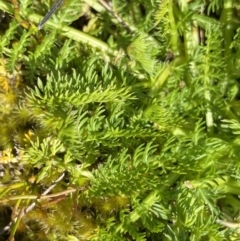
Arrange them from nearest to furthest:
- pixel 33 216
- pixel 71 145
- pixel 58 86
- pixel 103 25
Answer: pixel 58 86 → pixel 71 145 → pixel 33 216 → pixel 103 25

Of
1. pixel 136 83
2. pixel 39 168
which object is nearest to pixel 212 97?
pixel 136 83

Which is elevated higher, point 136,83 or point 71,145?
point 136,83

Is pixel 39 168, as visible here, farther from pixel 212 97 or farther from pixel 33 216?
pixel 212 97

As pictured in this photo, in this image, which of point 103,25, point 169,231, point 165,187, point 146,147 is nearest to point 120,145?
point 146,147

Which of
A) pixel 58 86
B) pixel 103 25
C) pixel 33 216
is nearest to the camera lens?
pixel 58 86

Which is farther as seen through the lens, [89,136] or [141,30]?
[141,30]

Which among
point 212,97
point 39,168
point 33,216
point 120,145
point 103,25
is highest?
point 103,25

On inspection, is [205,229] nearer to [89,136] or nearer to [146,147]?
[146,147]
